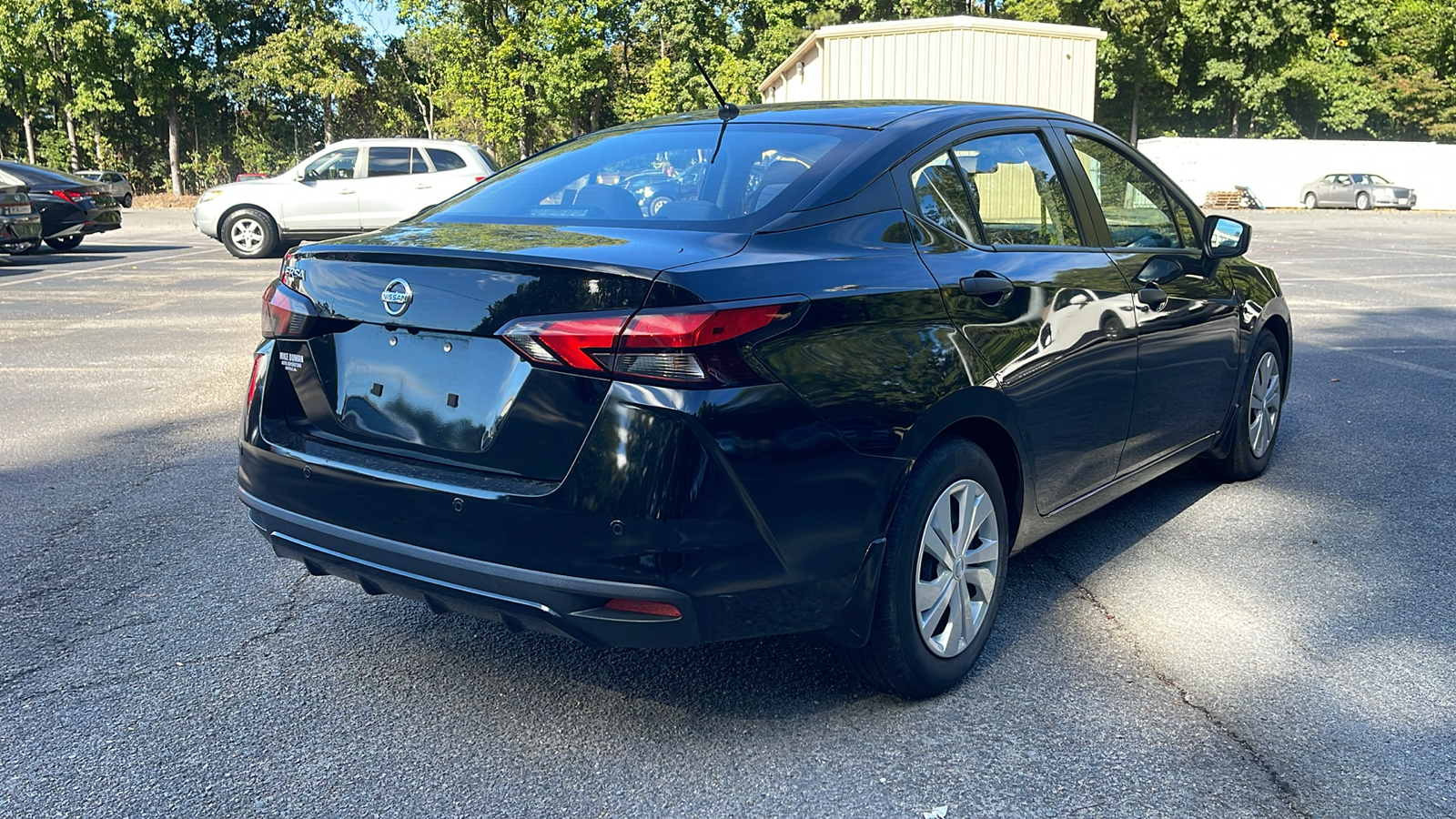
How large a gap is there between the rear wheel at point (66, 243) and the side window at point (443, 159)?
7095mm

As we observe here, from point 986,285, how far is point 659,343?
1.17m

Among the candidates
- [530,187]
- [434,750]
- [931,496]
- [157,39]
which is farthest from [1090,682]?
[157,39]

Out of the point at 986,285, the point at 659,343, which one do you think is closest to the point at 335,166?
the point at 986,285

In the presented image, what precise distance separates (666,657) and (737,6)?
50255 millimetres

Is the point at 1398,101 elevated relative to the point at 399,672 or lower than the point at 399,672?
elevated

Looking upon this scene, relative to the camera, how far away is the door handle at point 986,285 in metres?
3.22

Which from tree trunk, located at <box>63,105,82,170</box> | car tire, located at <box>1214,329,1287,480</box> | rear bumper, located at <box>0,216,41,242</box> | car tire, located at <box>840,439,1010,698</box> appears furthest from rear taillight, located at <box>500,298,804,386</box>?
→ tree trunk, located at <box>63,105,82,170</box>

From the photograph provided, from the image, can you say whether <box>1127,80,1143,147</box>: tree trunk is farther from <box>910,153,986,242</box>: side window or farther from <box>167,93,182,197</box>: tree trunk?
<box>910,153,986,242</box>: side window

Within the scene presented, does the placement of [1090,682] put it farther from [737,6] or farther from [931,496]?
[737,6]

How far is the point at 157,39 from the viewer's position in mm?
44938

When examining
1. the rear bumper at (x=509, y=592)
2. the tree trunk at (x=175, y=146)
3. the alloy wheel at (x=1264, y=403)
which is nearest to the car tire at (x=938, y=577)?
the rear bumper at (x=509, y=592)

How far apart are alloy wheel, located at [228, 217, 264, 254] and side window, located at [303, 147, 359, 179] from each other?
1124 mm

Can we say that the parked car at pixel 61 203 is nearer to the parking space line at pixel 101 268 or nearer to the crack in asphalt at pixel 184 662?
the parking space line at pixel 101 268

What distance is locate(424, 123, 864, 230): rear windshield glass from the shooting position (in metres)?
3.09
